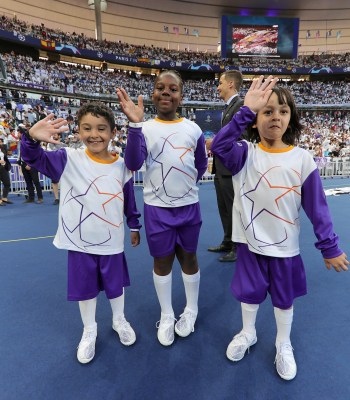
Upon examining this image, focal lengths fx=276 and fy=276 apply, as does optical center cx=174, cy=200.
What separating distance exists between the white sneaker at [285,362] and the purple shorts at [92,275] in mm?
966

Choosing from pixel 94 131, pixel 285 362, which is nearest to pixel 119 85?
pixel 94 131

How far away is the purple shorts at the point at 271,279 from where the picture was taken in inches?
56.2

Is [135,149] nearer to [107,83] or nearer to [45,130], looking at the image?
[45,130]

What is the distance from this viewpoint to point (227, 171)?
2865 mm

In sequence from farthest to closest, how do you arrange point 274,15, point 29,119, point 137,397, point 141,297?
Result: point 274,15, point 29,119, point 141,297, point 137,397

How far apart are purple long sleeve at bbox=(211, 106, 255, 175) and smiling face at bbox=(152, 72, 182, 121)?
1.45ft

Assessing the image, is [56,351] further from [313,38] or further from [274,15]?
[313,38]

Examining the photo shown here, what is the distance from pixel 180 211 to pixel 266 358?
0.99 m

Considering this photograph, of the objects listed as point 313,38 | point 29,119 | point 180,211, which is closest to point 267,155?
point 180,211

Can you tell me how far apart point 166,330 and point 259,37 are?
30383mm

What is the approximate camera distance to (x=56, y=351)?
1696mm

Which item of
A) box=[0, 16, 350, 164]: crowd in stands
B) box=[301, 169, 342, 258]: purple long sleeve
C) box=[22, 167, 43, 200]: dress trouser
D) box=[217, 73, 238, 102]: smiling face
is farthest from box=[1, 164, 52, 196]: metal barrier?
box=[301, 169, 342, 258]: purple long sleeve

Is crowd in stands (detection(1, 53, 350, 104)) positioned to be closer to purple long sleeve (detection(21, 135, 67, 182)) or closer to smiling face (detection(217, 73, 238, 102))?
smiling face (detection(217, 73, 238, 102))

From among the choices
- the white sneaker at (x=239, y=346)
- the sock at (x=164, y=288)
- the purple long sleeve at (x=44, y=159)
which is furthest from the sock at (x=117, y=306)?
the purple long sleeve at (x=44, y=159)
